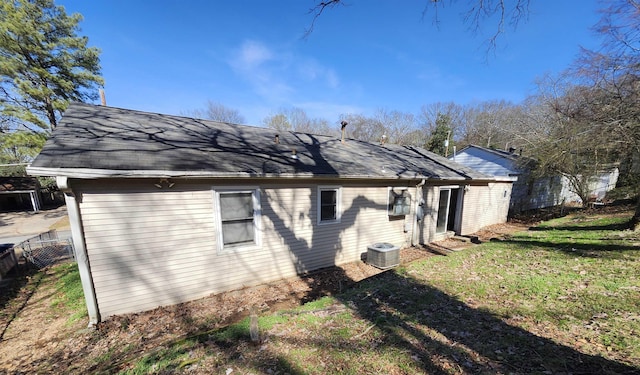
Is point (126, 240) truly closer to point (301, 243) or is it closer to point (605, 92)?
point (301, 243)

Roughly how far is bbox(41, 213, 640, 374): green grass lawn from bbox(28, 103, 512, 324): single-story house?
1.37 m

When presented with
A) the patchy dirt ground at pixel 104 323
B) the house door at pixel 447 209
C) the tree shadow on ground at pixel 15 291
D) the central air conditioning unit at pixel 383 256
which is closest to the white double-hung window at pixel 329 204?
the central air conditioning unit at pixel 383 256

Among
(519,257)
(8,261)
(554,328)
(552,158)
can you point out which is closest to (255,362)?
(554,328)

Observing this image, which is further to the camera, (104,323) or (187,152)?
(187,152)

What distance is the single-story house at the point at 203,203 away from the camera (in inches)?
168

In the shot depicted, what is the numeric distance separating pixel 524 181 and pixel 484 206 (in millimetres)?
6395

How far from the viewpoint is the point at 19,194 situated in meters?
23.1

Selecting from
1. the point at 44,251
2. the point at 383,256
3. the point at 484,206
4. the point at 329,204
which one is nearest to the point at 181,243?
the point at 329,204

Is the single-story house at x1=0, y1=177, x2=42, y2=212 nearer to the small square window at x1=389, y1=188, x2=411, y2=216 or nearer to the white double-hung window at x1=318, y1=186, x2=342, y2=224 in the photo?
the white double-hung window at x1=318, y1=186, x2=342, y2=224

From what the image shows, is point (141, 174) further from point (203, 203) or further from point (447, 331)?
point (447, 331)

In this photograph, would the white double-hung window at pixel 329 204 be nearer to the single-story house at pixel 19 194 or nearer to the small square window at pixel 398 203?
the small square window at pixel 398 203

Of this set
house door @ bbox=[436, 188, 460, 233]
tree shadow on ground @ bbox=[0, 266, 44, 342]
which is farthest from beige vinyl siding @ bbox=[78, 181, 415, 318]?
house door @ bbox=[436, 188, 460, 233]

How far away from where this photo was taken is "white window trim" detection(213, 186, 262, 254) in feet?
17.0

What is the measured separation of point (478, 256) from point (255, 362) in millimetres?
6493
